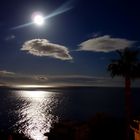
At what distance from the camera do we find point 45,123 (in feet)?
436

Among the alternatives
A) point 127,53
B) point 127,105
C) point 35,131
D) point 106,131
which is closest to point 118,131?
point 106,131

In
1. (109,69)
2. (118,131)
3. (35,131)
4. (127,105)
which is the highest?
(109,69)

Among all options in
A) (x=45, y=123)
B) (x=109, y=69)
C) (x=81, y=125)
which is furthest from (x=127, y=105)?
(x=45, y=123)

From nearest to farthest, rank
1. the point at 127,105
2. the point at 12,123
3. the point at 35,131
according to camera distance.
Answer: the point at 127,105 < the point at 35,131 < the point at 12,123

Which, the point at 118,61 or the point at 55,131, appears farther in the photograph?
the point at 55,131

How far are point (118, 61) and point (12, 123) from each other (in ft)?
353

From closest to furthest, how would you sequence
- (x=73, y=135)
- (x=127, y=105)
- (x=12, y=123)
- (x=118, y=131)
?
(x=127, y=105) < (x=73, y=135) < (x=118, y=131) < (x=12, y=123)

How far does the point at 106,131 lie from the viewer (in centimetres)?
4525

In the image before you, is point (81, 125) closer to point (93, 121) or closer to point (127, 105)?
point (93, 121)

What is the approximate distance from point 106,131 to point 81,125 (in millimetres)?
5917

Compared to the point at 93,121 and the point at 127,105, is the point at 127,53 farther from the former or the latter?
the point at 93,121

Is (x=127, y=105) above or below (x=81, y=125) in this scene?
above

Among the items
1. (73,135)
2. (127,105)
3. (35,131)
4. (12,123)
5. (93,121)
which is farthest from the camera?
(12,123)

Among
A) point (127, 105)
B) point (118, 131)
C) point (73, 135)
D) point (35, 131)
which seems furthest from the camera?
point (35, 131)
